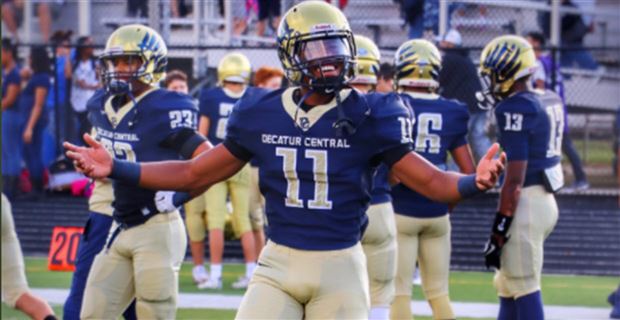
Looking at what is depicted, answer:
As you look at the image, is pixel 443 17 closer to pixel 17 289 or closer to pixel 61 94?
pixel 61 94

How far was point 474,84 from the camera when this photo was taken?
43.7ft

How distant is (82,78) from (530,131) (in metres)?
8.28

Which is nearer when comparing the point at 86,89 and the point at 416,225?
the point at 416,225

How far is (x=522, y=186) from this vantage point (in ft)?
22.9

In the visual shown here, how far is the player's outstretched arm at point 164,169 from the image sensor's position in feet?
16.5

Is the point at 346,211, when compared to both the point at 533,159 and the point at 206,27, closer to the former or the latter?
the point at 533,159

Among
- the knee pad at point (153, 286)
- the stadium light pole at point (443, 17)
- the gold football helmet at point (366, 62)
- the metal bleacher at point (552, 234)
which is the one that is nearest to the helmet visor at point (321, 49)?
the knee pad at point (153, 286)

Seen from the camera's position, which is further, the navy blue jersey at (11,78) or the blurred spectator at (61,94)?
the blurred spectator at (61,94)

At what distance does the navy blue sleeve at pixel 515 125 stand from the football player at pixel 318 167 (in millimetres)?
1913

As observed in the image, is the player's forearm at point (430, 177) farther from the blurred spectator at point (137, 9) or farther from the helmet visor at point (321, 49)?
the blurred spectator at point (137, 9)

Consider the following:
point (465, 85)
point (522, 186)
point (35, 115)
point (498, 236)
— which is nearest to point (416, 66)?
point (522, 186)

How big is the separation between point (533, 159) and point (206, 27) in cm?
860

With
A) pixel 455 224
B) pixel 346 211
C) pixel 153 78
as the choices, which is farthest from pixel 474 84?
pixel 346 211

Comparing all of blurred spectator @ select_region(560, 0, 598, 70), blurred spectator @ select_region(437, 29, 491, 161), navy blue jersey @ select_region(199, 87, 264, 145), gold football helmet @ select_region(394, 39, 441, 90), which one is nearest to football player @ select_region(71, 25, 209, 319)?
gold football helmet @ select_region(394, 39, 441, 90)
